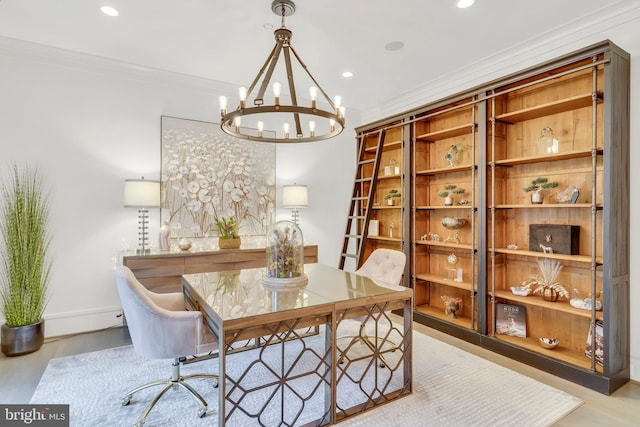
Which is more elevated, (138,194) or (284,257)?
(138,194)

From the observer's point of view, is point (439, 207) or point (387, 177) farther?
point (387, 177)

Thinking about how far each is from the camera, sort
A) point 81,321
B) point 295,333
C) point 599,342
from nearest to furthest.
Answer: point 295,333, point 599,342, point 81,321

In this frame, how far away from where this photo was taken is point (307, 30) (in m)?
2.90

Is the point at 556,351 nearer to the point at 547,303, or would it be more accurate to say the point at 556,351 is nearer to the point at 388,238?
the point at 547,303

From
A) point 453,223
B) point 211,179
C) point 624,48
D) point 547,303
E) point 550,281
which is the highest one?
point 624,48

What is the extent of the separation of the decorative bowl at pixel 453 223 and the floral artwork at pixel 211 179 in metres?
2.22

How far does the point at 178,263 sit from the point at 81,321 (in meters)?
1.21

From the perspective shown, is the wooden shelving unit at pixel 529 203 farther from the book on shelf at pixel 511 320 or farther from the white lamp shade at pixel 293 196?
the white lamp shade at pixel 293 196

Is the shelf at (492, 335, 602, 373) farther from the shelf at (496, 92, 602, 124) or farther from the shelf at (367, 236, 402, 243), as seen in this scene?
the shelf at (496, 92, 602, 124)

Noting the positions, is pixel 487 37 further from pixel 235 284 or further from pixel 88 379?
pixel 88 379

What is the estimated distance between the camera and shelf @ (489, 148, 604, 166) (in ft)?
8.56

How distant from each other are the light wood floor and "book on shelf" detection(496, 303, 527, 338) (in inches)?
11.3

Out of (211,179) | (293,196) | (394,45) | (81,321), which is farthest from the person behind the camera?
(293,196)

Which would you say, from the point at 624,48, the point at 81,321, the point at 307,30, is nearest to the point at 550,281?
the point at 624,48
